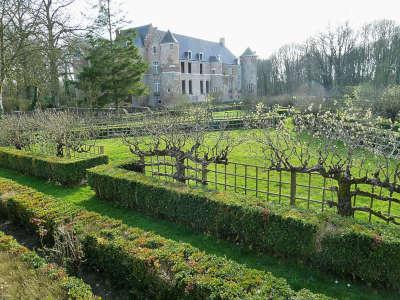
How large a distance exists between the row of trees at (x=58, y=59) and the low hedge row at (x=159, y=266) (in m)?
18.8

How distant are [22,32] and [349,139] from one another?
21.1 m

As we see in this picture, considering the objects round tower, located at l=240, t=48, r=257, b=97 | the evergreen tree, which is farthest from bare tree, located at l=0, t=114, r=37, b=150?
round tower, located at l=240, t=48, r=257, b=97

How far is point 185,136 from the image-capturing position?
9148mm

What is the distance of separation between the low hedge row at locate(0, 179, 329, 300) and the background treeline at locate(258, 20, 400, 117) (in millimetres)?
28367

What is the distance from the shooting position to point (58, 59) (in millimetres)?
24703

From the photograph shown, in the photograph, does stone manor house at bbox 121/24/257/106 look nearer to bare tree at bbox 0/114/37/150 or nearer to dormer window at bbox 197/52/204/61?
dormer window at bbox 197/52/204/61

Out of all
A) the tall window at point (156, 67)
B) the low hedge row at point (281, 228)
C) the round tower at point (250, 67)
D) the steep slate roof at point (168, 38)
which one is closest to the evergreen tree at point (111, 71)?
the steep slate roof at point (168, 38)

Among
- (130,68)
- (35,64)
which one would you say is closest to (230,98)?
(130,68)

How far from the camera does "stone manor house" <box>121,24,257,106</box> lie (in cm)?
4378

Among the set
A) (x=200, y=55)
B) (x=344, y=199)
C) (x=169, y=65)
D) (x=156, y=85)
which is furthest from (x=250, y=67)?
(x=344, y=199)

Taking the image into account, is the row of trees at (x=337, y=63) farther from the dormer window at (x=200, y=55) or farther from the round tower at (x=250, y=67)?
the dormer window at (x=200, y=55)

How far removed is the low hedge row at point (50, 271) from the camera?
3900 millimetres

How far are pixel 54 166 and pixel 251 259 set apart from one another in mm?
7660

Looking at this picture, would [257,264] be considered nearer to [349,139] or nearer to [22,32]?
[349,139]
